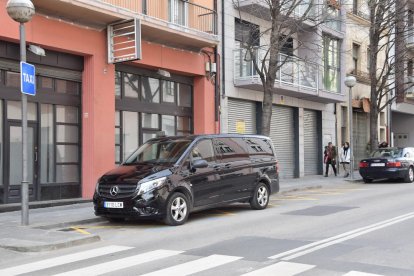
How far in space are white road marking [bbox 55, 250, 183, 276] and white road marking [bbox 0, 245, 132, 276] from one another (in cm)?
58

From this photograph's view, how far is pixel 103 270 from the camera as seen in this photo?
6.58m

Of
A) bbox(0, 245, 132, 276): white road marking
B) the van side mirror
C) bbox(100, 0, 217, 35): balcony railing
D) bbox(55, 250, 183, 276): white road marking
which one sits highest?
bbox(100, 0, 217, 35): balcony railing

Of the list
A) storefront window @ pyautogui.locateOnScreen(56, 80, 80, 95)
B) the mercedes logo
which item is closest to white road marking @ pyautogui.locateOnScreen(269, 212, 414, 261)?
the mercedes logo

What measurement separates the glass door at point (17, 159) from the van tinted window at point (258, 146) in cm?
579

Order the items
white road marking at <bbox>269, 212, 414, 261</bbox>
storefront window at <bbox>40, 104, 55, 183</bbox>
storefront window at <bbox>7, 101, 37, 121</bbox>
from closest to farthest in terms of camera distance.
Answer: white road marking at <bbox>269, 212, 414, 261</bbox> → storefront window at <bbox>7, 101, 37, 121</bbox> → storefront window at <bbox>40, 104, 55, 183</bbox>

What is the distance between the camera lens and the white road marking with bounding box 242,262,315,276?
20.3 ft

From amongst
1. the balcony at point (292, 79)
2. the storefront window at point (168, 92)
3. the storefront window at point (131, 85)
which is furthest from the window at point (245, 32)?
the storefront window at point (131, 85)

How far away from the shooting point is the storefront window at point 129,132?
16.5 m

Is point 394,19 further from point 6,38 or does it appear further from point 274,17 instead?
point 6,38

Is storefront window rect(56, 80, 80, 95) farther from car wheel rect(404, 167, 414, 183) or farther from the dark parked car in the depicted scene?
car wheel rect(404, 167, 414, 183)

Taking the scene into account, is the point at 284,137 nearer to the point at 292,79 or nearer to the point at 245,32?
the point at 292,79

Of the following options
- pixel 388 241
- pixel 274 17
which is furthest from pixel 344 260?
pixel 274 17

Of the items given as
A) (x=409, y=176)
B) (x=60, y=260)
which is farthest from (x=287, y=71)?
(x=60, y=260)

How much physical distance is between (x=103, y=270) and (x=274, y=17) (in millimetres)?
12815
